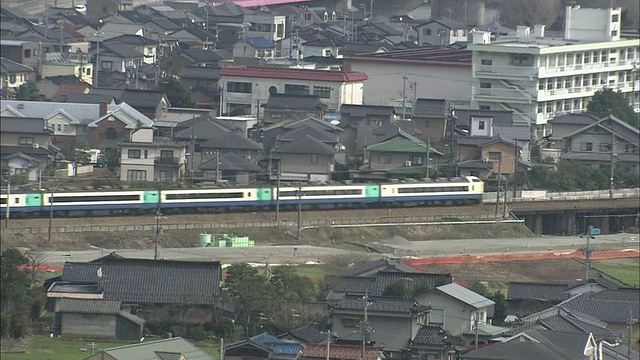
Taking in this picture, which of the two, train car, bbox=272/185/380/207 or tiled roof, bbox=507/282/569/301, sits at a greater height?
train car, bbox=272/185/380/207

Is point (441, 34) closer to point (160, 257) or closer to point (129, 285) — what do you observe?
point (160, 257)

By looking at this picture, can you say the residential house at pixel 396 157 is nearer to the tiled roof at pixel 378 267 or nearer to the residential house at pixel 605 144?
the residential house at pixel 605 144

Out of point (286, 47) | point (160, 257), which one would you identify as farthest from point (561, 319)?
point (286, 47)

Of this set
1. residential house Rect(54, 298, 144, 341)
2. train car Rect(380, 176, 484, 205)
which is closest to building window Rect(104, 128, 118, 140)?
train car Rect(380, 176, 484, 205)

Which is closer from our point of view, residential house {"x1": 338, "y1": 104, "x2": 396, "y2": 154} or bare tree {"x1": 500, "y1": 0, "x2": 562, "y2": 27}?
residential house {"x1": 338, "y1": 104, "x2": 396, "y2": 154}

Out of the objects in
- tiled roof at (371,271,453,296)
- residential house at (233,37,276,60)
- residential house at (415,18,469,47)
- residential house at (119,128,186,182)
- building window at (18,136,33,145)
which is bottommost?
tiled roof at (371,271,453,296)

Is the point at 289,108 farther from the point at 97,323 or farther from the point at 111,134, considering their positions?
the point at 97,323

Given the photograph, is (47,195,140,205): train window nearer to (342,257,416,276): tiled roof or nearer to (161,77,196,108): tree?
(342,257,416,276): tiled roof
